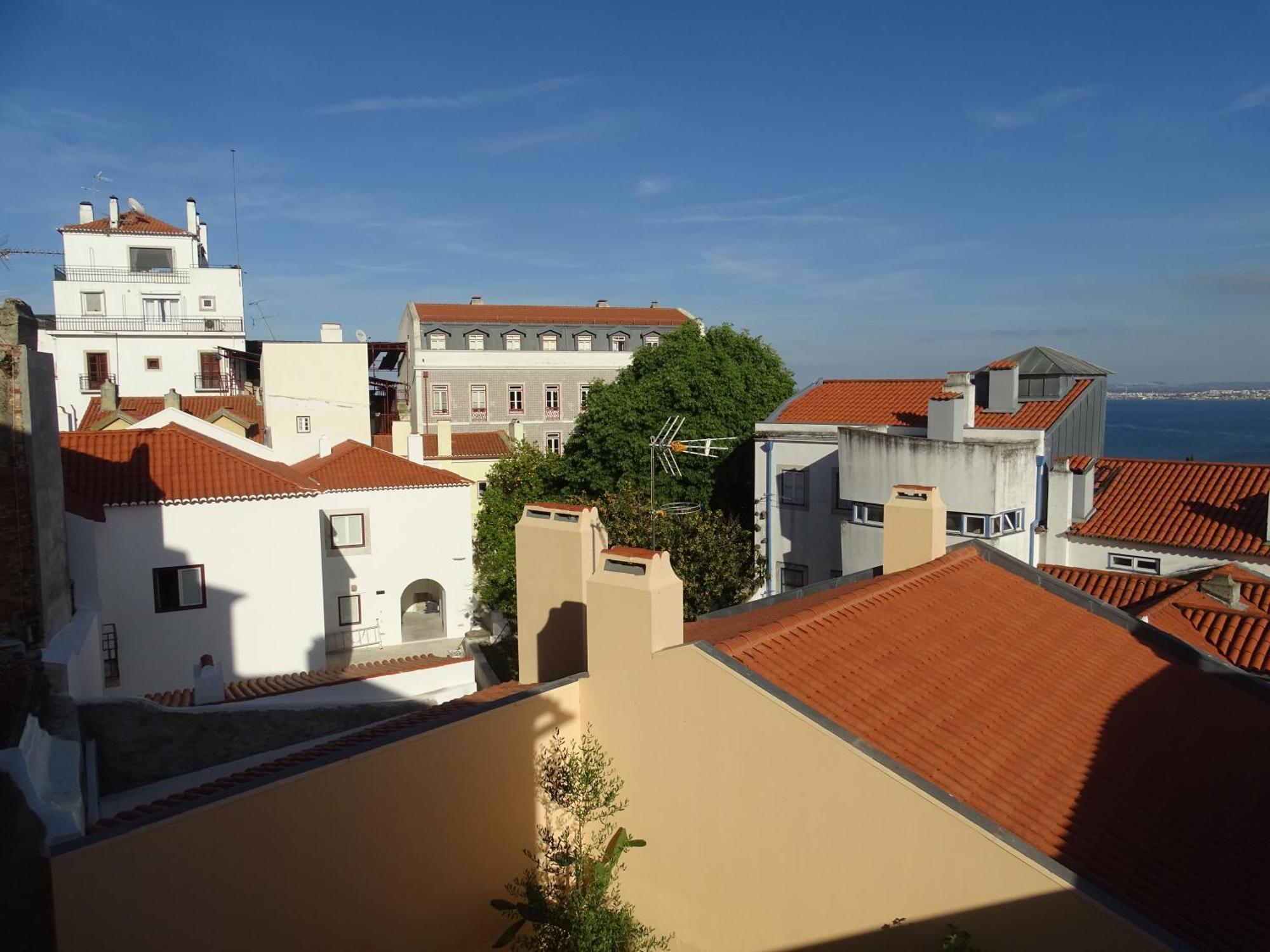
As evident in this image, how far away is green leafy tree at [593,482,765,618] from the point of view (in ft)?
79.7

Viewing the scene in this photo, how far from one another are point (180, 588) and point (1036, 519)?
63.8 ft

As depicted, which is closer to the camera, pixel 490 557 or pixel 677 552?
pixel 677 552

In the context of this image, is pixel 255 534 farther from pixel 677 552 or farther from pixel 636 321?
pixel 636 321

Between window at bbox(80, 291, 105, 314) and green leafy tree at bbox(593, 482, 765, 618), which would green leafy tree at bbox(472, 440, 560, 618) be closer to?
green leafy tree at bbox(593, 482, 765, 618)

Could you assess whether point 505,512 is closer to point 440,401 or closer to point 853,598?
point 440,401

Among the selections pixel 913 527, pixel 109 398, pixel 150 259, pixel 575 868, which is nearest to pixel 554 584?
pixel 575 868

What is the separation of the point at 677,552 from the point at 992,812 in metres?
17.9

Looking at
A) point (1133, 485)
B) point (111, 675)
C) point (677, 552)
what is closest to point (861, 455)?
point (677, 552)

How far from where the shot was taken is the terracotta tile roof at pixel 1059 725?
6.54 m

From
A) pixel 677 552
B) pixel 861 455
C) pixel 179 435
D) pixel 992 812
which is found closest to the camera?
pixel 992 812

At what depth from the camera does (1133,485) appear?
22938 millimetres

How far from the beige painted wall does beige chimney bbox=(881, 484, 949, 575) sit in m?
6.51

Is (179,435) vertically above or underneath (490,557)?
Answer: above

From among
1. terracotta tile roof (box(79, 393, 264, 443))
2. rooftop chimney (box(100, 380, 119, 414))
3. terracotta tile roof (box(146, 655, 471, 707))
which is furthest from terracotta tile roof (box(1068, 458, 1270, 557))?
rooftop chimney (box(100, 380, 119, 414))
